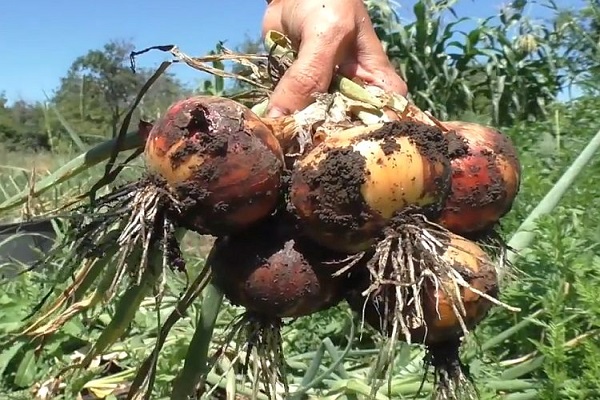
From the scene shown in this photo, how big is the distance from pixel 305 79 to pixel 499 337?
1.09 m

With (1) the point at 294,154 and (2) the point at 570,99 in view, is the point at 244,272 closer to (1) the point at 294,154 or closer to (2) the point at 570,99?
(1) the point at 294,154

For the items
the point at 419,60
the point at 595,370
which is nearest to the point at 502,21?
the point at 419,60

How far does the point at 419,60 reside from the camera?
516 centimetres

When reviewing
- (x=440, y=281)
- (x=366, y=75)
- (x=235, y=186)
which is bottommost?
(x=440, y=281)

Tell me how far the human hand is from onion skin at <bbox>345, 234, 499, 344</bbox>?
0.76ft

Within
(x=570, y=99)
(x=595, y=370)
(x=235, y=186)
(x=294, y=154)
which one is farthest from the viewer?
(x=570, y=99)

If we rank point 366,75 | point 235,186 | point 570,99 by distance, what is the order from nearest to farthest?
point 235,186 < point 366,75 < point 570,99

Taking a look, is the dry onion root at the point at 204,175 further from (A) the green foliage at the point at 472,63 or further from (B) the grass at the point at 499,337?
(A) the green foliage at the point at 472,63

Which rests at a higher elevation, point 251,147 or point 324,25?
point 324,25

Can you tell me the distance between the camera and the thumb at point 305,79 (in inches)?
37.6

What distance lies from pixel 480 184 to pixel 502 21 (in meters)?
4.71

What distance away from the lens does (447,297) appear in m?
0.88

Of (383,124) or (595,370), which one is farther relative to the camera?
(595,370)

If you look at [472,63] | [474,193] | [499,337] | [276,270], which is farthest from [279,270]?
[472,63]
